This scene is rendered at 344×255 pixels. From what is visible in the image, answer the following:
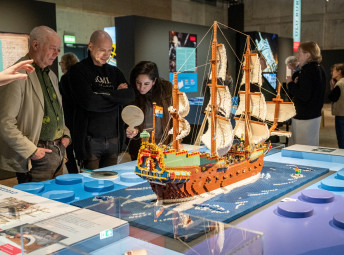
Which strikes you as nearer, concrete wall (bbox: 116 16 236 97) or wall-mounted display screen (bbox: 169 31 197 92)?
concrete wall (bbox: 116 16 236 97)

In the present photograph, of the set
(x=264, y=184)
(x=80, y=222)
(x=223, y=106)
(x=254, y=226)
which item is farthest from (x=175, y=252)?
(x=223, y=106)

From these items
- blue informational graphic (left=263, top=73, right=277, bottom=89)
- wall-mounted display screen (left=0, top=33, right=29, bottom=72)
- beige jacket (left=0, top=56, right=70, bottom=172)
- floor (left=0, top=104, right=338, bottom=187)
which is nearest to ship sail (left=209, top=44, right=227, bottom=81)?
beige jacket (left=0, top=56, right=70, bottom=172)

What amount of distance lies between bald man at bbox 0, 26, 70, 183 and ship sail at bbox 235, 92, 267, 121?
1.87 meters

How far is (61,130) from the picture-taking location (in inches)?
138

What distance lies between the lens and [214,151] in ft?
10.5

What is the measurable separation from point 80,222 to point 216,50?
1.96 metres

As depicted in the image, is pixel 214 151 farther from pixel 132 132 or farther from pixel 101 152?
pixel 101 152

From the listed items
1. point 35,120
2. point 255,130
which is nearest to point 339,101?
point 255,130

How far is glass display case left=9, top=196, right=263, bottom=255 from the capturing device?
1.64m

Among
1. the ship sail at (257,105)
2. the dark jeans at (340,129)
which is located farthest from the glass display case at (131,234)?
the dark jeans at (340,129)

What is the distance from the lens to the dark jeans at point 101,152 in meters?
3.79

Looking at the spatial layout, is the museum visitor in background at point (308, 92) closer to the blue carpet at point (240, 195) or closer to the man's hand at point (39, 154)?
the blue carpet at point (240, 195)

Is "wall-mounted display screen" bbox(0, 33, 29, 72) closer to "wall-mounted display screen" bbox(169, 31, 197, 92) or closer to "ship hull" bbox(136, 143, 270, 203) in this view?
"wall-mounted display screen" bbox(169, 31, 197, 92)

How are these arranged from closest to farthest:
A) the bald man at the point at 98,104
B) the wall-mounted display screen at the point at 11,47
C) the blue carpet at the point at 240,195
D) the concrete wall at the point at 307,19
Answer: the blue carpet at the point at 240,195 < the bald man at the point at 98,104 < the wall-mounted display screen at the point at 11,47 < the concrete wall at the point at 307,19
